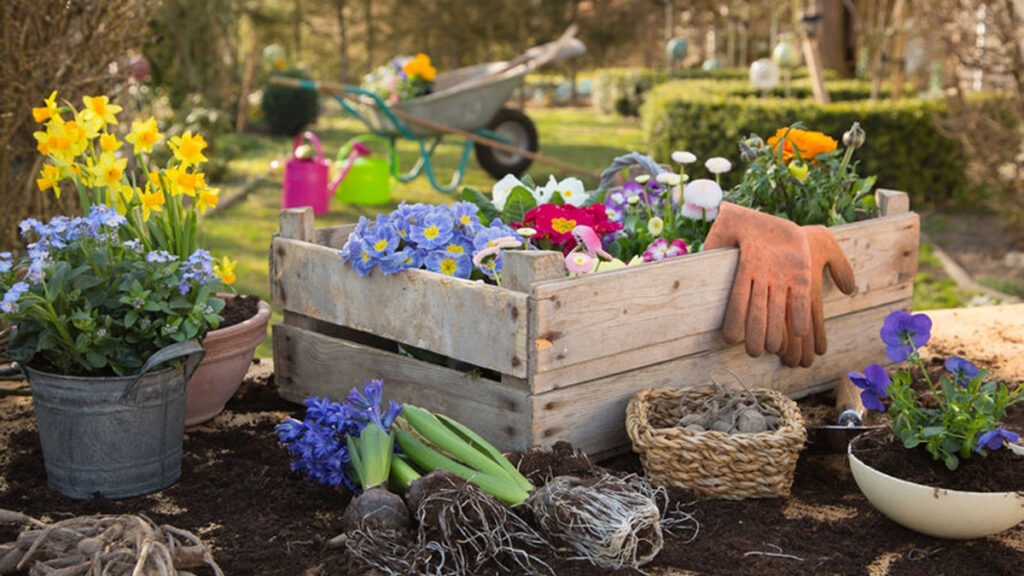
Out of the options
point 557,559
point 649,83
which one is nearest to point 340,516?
point 557,559

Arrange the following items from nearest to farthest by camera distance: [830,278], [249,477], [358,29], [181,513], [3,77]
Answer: [181,513] → [249,477] → [830,278] → [3,77] → [358,29]

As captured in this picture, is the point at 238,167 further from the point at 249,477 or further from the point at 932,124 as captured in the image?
the point at 249,477

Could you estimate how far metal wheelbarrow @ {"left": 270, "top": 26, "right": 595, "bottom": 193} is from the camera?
7.82m

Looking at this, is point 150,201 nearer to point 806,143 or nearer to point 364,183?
point 806,143

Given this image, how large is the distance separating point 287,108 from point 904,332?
998 centimetres

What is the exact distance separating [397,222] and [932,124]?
18.5 ft

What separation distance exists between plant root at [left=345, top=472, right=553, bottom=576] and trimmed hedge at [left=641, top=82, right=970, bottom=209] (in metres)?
5.84

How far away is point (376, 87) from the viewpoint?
853 cm

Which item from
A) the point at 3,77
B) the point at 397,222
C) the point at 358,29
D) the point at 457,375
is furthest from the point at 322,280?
the point at 358,29

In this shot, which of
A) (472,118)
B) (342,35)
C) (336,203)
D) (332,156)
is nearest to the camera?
(336,203)

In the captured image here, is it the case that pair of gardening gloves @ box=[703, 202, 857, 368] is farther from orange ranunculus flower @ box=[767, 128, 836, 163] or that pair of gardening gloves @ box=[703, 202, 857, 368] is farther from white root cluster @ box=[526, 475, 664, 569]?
white root cluster @ box=[526, 475, 664, 569]

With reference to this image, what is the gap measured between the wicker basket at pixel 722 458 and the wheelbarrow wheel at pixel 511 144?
21.3 feet

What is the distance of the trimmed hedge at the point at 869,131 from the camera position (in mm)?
7695

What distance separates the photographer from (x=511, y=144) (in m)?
9.04
